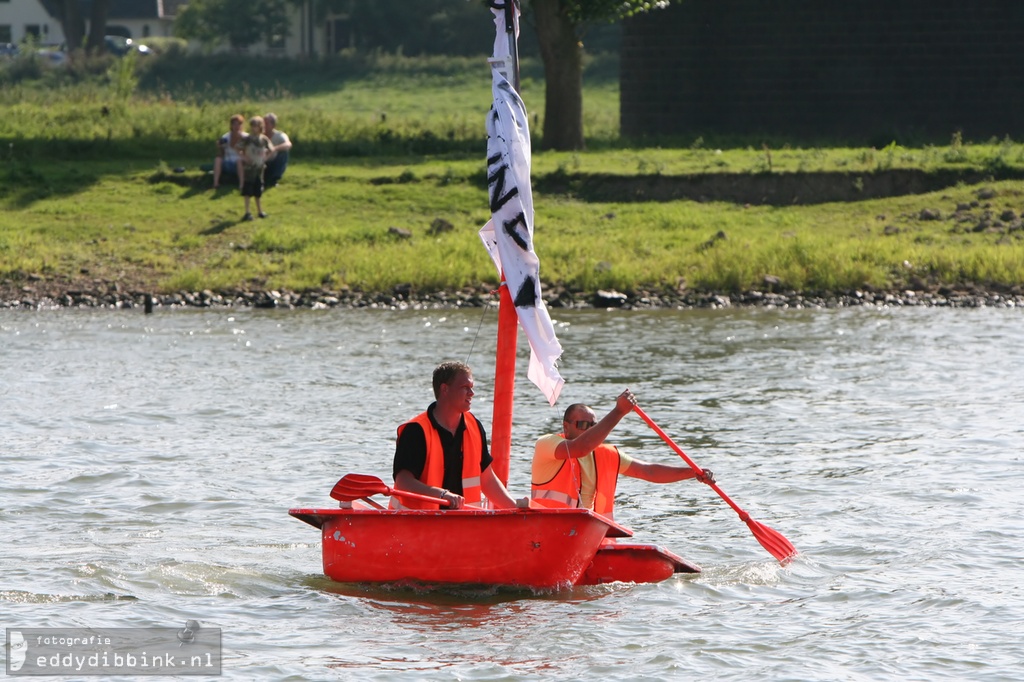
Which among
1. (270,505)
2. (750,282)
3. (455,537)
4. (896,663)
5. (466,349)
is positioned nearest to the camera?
(896,663)

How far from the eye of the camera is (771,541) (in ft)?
35.9

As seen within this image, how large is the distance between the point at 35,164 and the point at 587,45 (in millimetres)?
41150

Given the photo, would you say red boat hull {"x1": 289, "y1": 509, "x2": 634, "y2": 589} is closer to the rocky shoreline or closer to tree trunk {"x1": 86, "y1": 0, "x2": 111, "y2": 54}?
the rocky shoreline

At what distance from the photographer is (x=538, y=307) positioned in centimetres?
1034

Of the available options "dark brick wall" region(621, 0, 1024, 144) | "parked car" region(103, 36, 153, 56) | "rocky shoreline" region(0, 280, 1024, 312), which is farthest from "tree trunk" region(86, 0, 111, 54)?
"rocky shoreline" region(0, 280, 1024, 312)

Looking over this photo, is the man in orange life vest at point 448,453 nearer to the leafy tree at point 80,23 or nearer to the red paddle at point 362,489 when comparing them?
the red paddle at point 362,489

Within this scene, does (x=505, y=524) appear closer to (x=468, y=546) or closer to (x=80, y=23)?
(x=468, y=546)

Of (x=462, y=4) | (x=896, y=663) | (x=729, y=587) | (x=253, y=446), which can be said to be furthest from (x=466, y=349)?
(x=462, y=4)

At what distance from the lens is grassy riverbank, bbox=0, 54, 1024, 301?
23.5 m

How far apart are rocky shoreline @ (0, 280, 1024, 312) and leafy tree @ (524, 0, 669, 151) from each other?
7.47 metres

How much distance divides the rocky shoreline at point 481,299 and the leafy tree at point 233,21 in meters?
47.6

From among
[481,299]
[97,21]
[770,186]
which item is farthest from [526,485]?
[97,21]

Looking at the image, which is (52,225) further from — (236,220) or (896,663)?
(896,663)

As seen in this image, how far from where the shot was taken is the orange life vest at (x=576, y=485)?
10672mm
